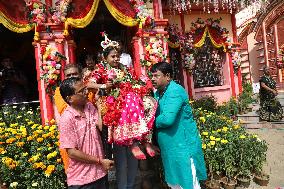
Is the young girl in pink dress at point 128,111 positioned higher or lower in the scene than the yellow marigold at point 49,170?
higher

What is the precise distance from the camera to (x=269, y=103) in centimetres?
965

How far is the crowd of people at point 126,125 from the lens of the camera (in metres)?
2.79

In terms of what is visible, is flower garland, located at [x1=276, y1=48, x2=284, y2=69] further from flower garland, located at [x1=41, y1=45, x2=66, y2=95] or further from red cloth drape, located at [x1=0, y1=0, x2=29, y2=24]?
red cloth drape, located at [x1=0, y1=0, x2=29, y2=24]

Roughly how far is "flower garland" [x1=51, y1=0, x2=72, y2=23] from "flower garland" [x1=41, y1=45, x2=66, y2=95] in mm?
725

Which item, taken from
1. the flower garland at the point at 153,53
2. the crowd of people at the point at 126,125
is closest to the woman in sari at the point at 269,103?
the flower garland at the point at 153,53

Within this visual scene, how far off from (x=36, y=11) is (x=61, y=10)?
1.98 feet

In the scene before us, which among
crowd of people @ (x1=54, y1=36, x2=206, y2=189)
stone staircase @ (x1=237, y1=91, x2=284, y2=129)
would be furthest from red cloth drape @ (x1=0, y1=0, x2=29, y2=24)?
stone staircase @ (x1=237, y1=91, x2=284, y2=129)

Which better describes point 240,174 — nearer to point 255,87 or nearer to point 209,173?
point 209,173

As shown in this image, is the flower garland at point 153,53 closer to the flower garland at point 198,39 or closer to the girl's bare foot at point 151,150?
the flower garland at point 198,39

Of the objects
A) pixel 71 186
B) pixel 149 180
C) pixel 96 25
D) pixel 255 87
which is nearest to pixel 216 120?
pixel 149 180

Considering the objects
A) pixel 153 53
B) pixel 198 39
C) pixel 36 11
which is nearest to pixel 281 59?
pixel 198 39

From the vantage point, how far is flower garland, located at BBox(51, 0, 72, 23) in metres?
7.71

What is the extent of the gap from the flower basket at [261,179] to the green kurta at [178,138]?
2091 millimetres

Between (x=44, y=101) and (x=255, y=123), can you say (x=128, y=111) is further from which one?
(x=255, y=123)
